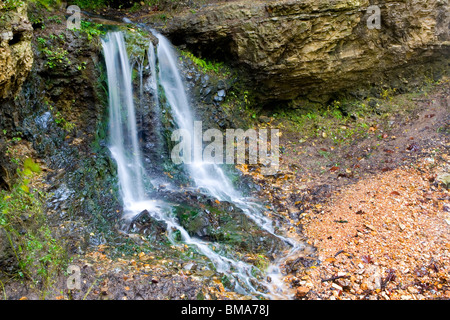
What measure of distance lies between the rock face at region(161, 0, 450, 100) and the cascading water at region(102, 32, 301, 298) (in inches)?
52.4

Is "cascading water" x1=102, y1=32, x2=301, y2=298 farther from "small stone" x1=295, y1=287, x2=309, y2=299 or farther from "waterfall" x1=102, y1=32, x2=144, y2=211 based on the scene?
"small stone" x1=295, y1=287, x2=309, y2=299

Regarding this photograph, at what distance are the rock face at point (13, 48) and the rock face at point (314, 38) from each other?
4335 mm

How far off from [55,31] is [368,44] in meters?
7.58

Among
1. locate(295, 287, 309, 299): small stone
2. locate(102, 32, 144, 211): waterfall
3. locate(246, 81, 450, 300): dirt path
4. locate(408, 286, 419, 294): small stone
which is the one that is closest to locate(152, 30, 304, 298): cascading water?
locate(246, 81, 450, 300): dirt path

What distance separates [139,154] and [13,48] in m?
3.49

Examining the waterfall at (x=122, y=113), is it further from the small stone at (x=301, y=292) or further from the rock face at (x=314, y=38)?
the small stone at (x=301, y=292)

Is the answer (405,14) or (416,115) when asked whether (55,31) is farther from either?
(416,115)

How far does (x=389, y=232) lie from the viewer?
5.38m

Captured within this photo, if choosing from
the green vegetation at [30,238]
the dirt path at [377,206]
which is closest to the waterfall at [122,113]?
the green vegetation at [30,238]

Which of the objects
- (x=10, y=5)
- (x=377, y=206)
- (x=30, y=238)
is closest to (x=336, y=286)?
(x=377, y=206)

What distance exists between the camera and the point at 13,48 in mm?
4020

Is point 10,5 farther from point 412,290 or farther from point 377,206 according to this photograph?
point 377,206

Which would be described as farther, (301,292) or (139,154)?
(139,154)

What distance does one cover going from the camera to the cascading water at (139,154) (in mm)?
5625
